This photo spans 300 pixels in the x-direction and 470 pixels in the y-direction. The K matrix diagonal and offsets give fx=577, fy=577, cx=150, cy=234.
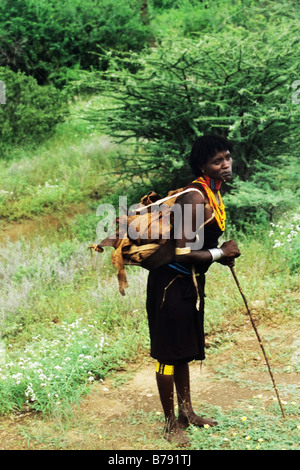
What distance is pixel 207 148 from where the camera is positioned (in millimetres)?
3596

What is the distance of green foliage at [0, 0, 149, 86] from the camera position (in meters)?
14.2

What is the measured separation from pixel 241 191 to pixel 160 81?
1.87 meters

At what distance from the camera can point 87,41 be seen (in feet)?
48.9

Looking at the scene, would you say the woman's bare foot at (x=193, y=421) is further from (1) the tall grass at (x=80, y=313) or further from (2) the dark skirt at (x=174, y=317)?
(1) the tall grass at (x=80, y=313)

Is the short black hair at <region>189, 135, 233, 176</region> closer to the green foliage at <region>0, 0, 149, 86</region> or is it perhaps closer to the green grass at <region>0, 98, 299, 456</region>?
the green grass at <region>0, 98, 299, 456</region>

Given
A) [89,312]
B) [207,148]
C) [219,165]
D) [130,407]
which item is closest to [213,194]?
[219,165]

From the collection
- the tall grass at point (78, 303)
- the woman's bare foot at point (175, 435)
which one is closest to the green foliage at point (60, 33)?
the tall grass at point (78, 303)

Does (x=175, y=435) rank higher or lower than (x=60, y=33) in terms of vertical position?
lower

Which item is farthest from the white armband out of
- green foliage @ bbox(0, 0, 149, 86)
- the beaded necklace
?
green foliage @ bbox(0, 0, 149, 86)

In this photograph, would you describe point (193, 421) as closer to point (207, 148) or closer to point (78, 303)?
point (207, 148)

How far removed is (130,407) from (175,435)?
0.83 m

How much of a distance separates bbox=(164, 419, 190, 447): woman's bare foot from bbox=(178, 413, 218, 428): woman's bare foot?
13 centimetres

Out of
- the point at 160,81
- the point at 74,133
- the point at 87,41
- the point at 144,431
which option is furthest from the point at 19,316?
the point at 87,41
